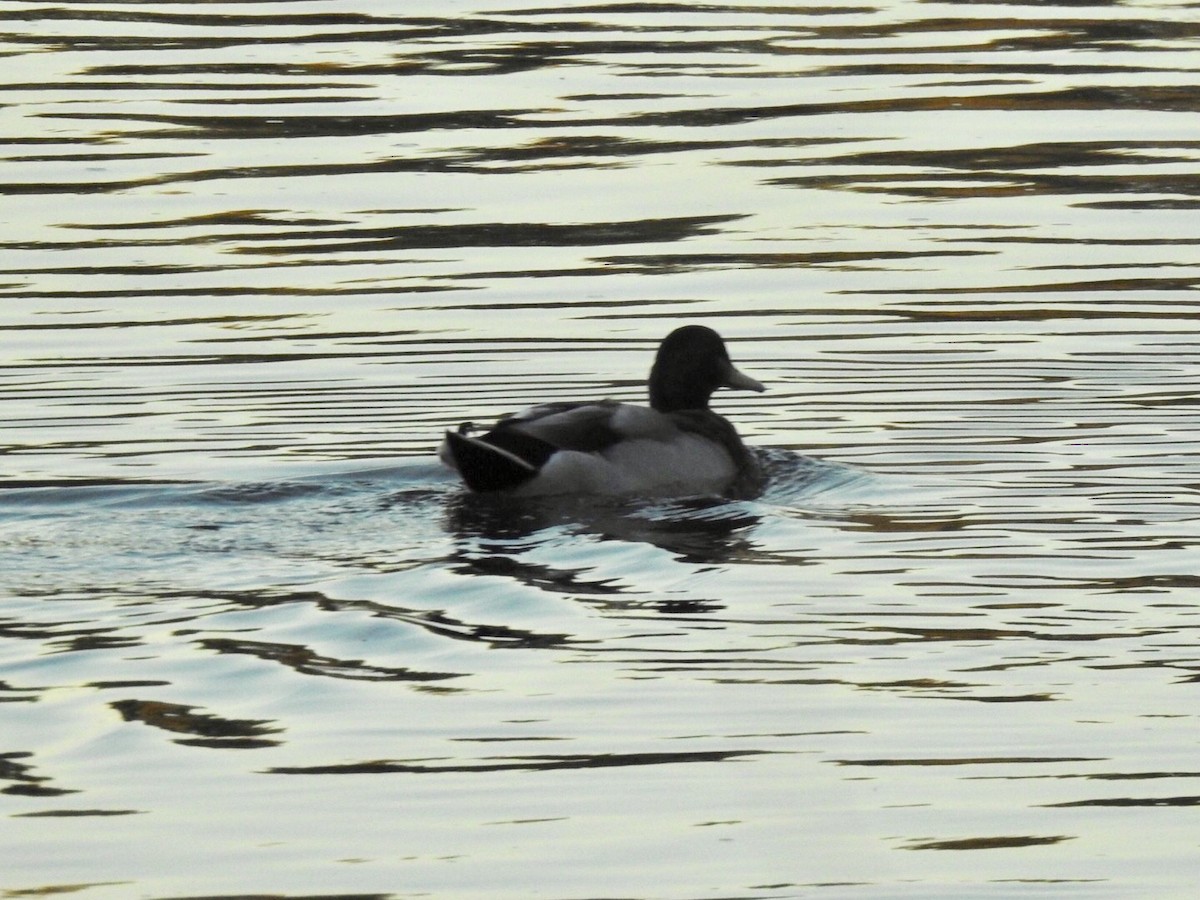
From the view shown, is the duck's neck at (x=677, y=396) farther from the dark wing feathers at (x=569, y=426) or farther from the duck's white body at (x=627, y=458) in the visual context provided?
the dark wing feathers at (x=569, y=426)

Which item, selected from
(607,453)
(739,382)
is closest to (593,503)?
(607,453)

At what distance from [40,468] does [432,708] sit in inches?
174

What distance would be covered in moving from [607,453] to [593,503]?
0.27m

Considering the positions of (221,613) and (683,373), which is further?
(683,373)

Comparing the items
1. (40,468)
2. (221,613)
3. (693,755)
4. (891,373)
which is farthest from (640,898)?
(891,373)

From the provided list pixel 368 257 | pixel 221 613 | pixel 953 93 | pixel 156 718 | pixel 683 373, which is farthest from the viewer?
pixel 953 93

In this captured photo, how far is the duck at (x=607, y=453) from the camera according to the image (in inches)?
459

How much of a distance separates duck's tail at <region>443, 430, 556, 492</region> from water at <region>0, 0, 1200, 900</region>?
0.13 metres

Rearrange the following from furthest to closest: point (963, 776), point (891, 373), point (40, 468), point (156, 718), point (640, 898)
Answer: point (891, 373) < point (40, 468) < point (156, 718) < point (963, 776) < point (640, 898)

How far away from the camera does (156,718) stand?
7.88m

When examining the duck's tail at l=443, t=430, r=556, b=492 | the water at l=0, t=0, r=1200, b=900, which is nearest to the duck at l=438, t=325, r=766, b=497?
the duck's tail at l=443, t=430, r=556, b=492

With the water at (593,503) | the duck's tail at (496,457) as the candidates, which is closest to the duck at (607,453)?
the duck's tail at (496,457)

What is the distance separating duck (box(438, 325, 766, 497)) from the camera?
11.6m

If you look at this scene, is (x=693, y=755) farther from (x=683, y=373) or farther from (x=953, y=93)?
(x=953, y=93)
